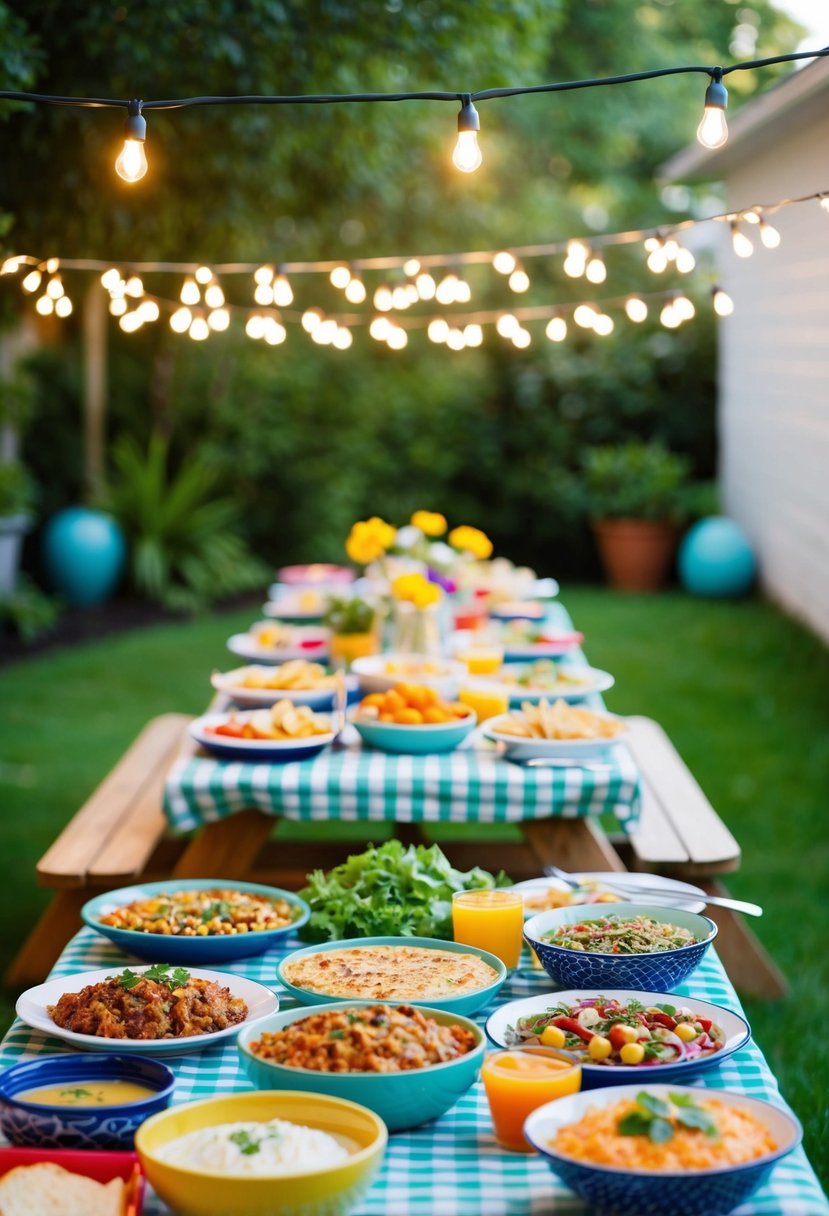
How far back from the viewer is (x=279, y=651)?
5.20 meters

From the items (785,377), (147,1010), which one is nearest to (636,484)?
(785,377)

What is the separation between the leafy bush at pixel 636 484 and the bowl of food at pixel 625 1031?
10.0 meters

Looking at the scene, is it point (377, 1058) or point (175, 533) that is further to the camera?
point (175, 533)

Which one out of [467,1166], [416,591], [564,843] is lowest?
[564,843]

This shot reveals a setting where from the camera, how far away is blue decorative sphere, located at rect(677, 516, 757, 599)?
11547mm

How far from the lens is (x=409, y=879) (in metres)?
3.03

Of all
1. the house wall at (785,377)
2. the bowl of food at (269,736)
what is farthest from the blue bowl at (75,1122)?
A: the house wall at (785,377)

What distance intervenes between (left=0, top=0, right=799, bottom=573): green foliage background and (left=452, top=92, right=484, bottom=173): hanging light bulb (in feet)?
6.53

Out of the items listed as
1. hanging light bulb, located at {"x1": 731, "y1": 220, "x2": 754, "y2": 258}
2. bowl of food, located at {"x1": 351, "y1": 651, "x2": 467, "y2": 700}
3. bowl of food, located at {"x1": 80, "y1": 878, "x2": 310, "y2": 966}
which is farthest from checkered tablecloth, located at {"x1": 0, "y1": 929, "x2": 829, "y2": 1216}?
hanging light bulb, located at {"x1": 731, "y1": 220, "x2": 754, "y2": 258}

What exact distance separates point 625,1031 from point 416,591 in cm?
255

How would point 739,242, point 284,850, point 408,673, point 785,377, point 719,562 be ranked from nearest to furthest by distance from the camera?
point 739,242, point 408,673, point 284,850, point 785,377, point 719,562

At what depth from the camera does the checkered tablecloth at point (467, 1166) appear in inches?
76.0

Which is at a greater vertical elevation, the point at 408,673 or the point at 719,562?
the point at 408,673

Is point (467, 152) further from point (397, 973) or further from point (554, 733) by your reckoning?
point (397, 973)
